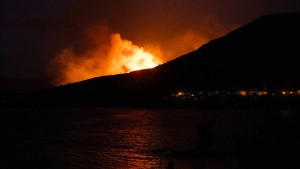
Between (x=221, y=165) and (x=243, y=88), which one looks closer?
(x=221, y=165)

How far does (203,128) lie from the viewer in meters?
10.6

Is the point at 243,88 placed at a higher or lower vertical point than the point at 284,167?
higher

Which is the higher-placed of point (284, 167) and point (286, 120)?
point (286, 120)

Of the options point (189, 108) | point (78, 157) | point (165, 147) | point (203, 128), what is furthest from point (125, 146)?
point (189, 108)

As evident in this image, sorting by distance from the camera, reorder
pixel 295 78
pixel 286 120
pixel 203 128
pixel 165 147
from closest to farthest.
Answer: pixel 286 120
pixel 203 128
pixel 165 147
pixel 295 78

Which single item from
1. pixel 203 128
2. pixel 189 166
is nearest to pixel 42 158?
pixel 189 166

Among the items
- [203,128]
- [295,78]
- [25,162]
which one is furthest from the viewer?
[295,78]

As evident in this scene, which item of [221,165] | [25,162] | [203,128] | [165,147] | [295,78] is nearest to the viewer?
[203,128]

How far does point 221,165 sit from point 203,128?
34013 mm

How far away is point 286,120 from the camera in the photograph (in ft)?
30.8

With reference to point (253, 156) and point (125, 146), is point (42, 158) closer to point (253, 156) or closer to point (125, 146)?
point (125, 146)

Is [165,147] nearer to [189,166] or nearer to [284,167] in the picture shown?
[189,166]

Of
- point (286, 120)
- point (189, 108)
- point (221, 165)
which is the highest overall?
point (189, 108)

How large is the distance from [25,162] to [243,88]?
507 feet
